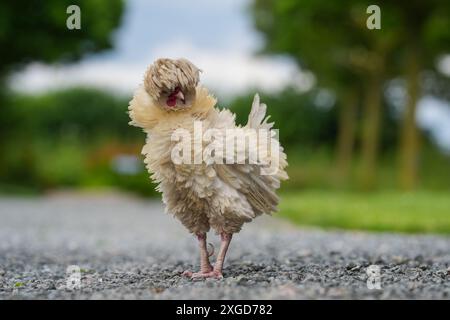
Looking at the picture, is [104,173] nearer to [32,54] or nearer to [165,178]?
[32,54]

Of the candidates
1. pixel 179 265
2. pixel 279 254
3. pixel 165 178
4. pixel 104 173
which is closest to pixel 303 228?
pixel 279 254

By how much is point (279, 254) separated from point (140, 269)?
1905 millimetres

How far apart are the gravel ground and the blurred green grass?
2.56ft

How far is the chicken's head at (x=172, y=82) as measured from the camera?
17.1ft

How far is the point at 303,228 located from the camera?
41.9 feet

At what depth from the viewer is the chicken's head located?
5207 mm

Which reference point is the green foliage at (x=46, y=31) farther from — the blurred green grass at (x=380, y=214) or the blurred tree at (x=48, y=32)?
the blurred green grass at (x=380, y=214)

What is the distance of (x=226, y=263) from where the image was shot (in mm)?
6887

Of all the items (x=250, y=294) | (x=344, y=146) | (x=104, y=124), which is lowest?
(x=250, y=294)

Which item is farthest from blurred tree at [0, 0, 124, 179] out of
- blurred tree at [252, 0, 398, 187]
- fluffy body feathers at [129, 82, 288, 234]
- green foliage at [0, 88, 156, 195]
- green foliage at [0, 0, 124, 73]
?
fluffy body feathers at [129, 82, 288, 234]

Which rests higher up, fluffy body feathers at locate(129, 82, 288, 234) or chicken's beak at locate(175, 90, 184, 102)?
chicken's beak at locate(175, 90, 184, 102)

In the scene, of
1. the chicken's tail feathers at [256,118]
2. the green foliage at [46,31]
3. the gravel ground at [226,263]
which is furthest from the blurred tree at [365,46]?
the chicken's tail feathers at [256,118]

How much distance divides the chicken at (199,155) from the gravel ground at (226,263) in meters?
0.57

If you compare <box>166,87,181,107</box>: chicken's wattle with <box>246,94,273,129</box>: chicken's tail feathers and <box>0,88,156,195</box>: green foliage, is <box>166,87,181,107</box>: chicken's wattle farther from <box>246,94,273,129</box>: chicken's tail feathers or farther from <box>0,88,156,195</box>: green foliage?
<box>0,88,156,195</box>: green foliage
